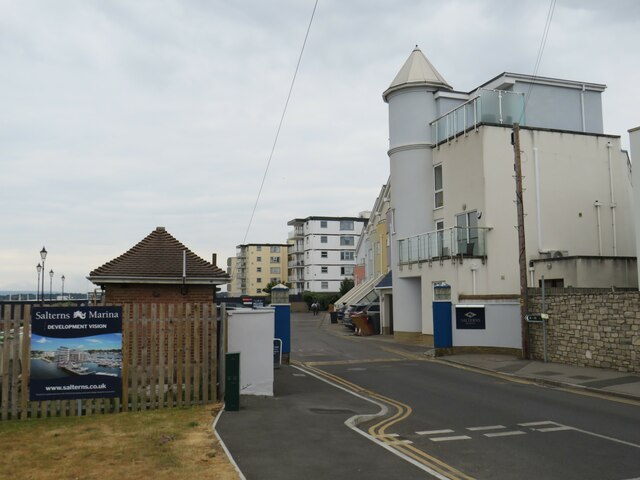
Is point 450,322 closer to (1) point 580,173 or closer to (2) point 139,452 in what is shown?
(1) point 580,173

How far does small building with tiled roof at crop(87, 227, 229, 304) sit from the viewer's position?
1552 cm

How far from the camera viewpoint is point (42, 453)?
27.6ft

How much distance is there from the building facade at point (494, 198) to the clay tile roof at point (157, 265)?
11.4 metres

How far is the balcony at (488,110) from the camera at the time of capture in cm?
2758

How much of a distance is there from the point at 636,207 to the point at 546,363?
592 cm

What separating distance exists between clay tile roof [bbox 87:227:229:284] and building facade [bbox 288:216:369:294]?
84.6 metres

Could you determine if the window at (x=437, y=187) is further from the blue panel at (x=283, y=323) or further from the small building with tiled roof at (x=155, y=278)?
the small building with tiled roof at (x=155, y=278)

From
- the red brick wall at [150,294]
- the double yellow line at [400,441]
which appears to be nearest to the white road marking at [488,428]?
the double yellow line at [400,441]

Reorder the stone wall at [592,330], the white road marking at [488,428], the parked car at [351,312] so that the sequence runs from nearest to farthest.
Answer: the white road marking at [488,428] → the stone wall at [592,330] → the parked car at [351,312]

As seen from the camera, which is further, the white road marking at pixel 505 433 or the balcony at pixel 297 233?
the balcony at pixel 297 233

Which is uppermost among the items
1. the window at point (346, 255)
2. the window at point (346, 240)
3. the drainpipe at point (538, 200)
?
the window at point (346, 240)

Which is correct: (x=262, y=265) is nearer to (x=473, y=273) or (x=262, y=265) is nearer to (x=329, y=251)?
(x=329, y=251)

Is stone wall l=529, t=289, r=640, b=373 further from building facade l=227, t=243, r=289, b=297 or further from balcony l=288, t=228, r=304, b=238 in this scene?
building facade l=227, t=243, r=289, b=297

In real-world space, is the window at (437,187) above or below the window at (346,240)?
below
